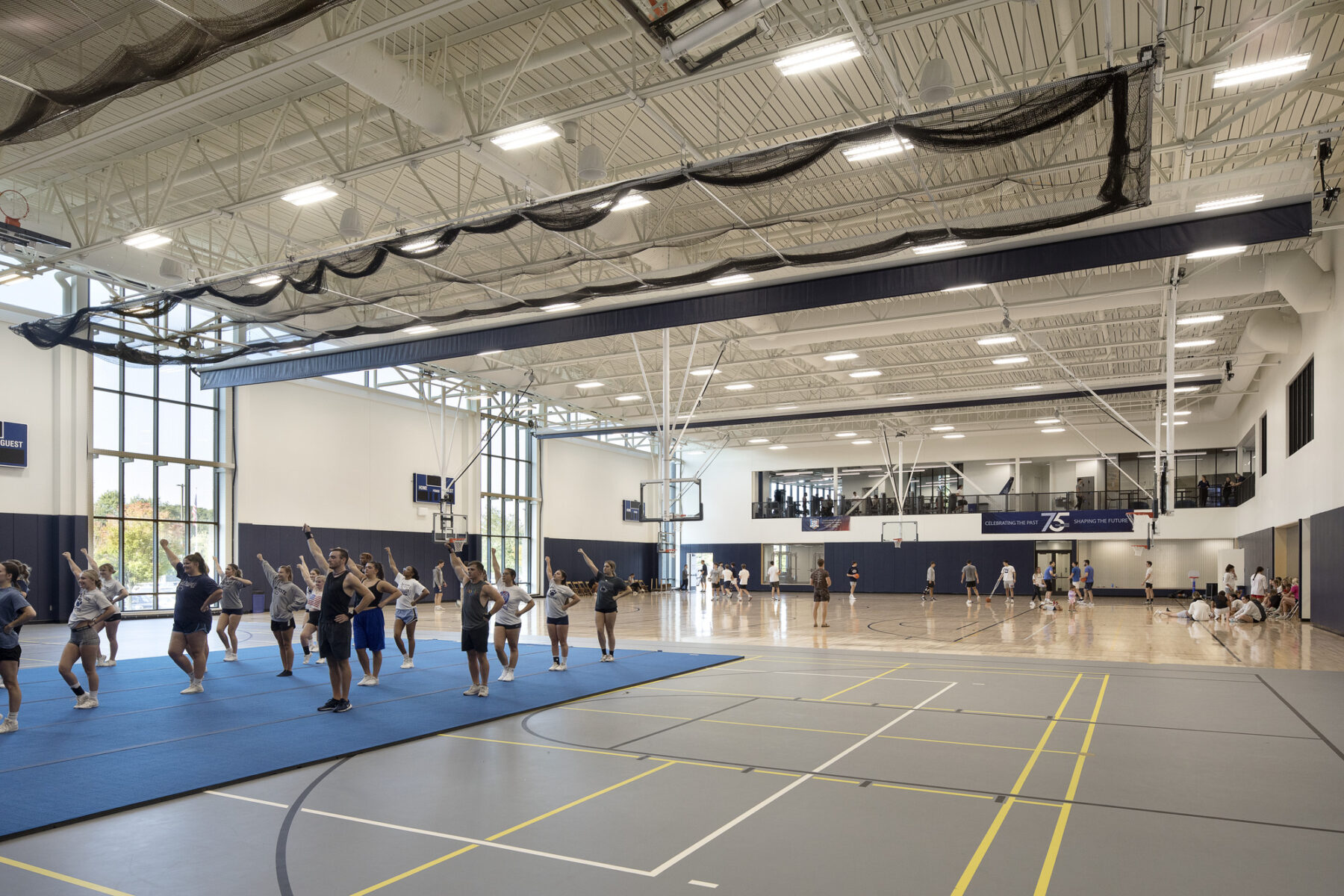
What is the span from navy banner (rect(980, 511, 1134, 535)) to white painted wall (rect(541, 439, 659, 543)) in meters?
17.5

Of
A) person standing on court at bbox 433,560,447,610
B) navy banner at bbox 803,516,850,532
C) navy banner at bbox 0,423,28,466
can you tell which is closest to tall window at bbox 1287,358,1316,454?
navy banner at bbox 803,516,850,532

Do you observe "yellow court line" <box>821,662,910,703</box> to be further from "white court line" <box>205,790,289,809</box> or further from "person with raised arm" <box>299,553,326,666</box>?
"person with raised arm" <box>299,553,326,666</box>

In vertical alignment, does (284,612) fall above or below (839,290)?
below

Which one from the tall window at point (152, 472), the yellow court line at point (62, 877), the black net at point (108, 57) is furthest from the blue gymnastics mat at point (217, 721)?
the tall window at point (152, 472)

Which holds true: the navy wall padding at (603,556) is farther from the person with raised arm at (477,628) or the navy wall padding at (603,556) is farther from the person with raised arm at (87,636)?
the person with raised arm at (87,636)

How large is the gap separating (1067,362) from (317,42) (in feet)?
84.1

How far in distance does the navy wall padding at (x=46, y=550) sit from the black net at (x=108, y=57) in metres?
17.0

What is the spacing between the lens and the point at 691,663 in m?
14.1

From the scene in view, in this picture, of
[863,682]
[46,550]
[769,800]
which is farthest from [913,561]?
[769,800]

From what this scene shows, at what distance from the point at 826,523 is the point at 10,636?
39.2 meters

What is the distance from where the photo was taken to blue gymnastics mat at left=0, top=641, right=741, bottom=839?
256 inches

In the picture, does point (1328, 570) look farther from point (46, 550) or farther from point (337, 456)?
point (46, 550)

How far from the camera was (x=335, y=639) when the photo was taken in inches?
368

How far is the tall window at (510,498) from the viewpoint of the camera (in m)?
35.6
